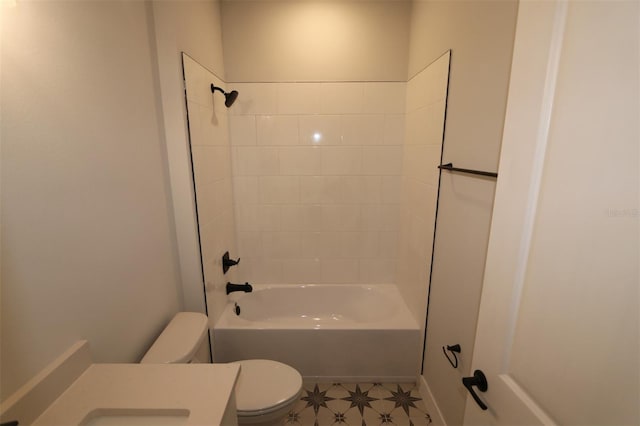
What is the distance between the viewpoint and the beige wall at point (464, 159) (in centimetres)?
108

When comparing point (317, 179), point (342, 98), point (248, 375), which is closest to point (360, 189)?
point (317, 179)

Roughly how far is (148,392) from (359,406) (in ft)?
4.80

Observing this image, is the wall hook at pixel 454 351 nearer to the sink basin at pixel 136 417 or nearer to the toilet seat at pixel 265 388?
the toilet seat at pixel 265 388

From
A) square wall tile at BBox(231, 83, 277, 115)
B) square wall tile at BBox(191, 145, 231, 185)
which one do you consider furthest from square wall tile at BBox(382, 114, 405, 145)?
square wall tile at BBox(191, 145, 231, 185)

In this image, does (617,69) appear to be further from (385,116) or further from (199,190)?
(385,116)

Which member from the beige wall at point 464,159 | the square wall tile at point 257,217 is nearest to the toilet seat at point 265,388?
the beige wall at point 464,159

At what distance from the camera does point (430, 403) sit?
1.75 m

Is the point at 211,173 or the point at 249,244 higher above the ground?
the point at 211,173

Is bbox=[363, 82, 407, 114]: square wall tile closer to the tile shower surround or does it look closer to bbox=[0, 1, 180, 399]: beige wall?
the tile shower surround

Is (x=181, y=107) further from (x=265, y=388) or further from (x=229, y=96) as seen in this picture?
(x=265, y=388)

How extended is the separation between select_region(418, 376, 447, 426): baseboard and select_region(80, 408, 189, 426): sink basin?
4.83ft

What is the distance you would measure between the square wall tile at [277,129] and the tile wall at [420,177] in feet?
2.88

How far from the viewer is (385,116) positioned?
2.21 metres

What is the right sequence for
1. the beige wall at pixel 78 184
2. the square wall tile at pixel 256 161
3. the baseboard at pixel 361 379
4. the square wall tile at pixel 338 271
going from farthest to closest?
the square wall tile at pixel 338 271, the square wall tile at pixel 256 161, the baseboard at pixel 361 379, the beige wall at pixel 78 184
